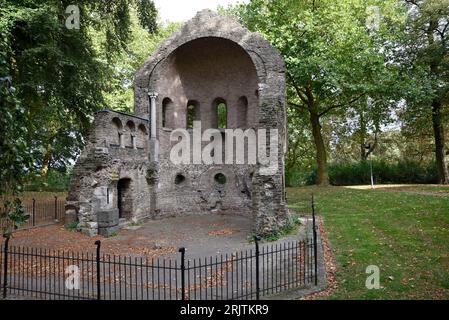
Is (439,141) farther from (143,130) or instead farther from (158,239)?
(158,239)

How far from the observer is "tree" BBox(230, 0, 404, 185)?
949 inches

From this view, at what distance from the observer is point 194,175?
73.9 feet

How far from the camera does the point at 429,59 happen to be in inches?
1038

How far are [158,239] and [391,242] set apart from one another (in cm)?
881

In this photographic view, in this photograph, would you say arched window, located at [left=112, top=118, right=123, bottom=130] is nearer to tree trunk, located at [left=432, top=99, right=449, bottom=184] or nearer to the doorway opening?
the doorway opening

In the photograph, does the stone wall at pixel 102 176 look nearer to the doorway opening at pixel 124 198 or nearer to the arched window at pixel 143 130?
the doorway opening at pixel 124 198

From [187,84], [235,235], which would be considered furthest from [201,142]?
[235,235]

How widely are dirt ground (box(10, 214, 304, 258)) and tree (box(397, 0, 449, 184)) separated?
15921 millimetres

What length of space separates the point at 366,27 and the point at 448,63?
6.16m

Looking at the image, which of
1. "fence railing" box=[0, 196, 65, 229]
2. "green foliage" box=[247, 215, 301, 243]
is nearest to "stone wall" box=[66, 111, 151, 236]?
"fence railing" box=[0, 196, 65, 229]

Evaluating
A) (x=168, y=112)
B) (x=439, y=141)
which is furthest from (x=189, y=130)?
(x=439, y=141)

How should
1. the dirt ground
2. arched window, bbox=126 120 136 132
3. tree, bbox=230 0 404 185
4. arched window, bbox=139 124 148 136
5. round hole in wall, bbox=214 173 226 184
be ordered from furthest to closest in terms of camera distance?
1. tree, bbox=230 0 404 185
2. round hole in wall, bbox=214 173 226 184
3. arched window, bbox=139 124 148 136
4. arched window, bbox=126 120 136 132
5. the dirt ground

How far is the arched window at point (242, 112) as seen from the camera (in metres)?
22.5

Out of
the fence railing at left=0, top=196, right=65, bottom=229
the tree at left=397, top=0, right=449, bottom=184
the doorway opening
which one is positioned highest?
the tree at left=397, top=0, right=449, bottom=184
